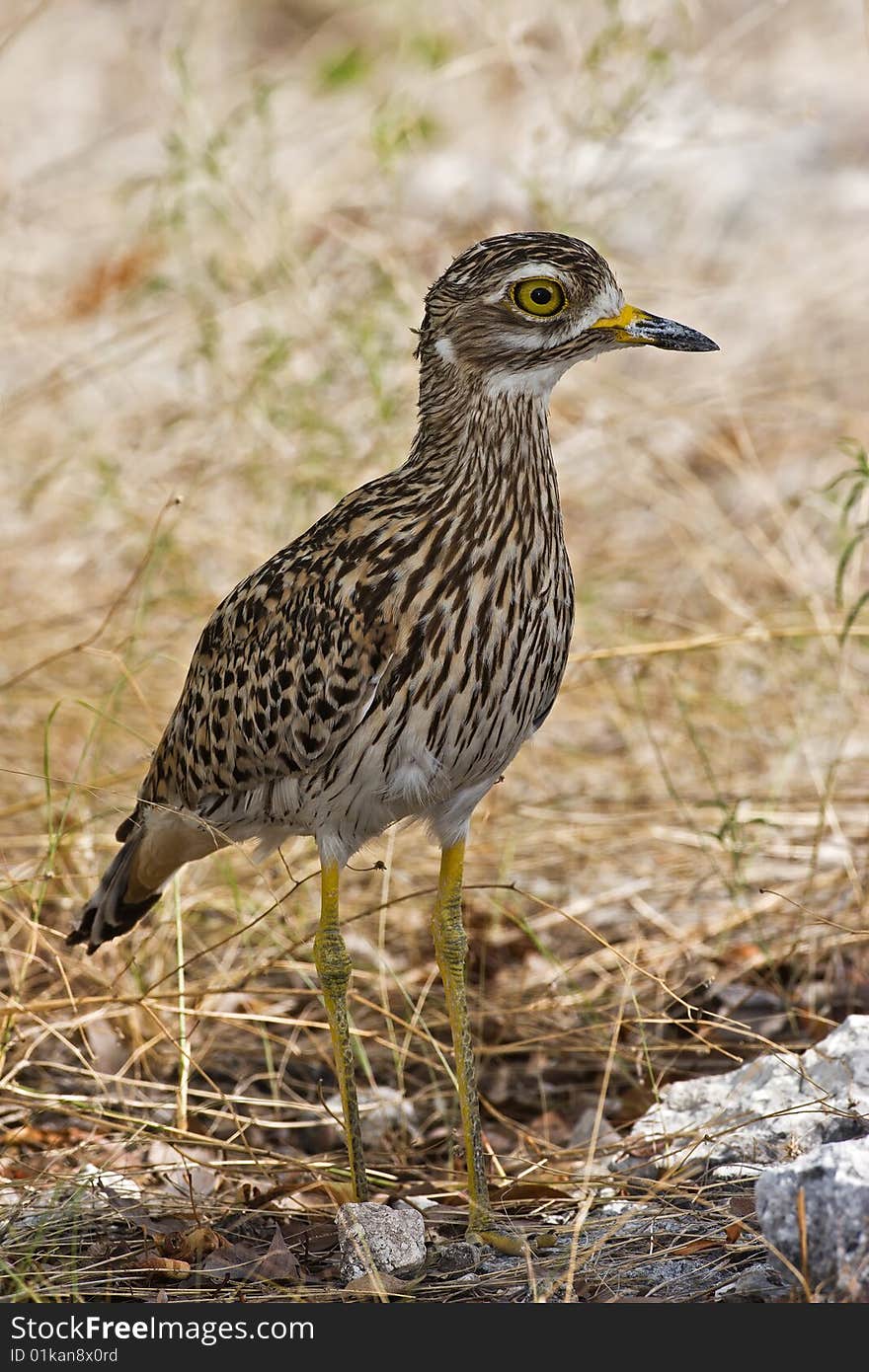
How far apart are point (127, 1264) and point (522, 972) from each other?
1.59 metres

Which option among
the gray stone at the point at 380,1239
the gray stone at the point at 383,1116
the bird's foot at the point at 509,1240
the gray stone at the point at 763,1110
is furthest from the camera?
the gray stone at the point at 383,1116

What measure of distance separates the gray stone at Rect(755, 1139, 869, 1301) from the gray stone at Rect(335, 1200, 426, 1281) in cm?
70

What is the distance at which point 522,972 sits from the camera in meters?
4.20

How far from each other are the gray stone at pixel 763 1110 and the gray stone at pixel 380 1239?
16.1 inches

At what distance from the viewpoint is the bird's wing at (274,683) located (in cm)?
289

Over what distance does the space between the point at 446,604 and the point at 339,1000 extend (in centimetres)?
79

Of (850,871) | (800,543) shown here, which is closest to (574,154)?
(800,543)

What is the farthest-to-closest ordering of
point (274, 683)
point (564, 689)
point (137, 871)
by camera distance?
point (564, 689) < point (137, 871) < point (274, 683)

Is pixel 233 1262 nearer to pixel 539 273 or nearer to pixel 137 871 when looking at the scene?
pixel 137 871

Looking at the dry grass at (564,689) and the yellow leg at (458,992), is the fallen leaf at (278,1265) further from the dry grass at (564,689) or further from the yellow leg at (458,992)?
the yellow leg at (458,992)

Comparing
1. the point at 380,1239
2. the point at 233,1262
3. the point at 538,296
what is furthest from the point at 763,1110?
the point at 538,296

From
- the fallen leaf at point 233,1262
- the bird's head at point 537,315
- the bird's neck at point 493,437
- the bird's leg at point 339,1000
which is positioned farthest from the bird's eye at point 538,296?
the fallen leaf at point 233,1262

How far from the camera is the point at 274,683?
3053 millimetres

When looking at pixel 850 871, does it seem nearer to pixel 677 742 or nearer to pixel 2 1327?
pixel 677 742
